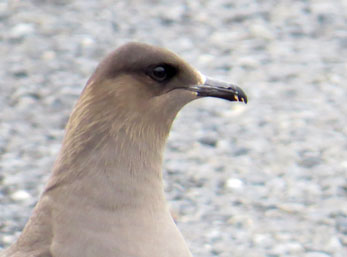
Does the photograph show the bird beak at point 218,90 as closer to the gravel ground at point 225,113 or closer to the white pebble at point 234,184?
the gravel ground at point 225,113

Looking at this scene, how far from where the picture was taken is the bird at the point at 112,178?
3.23 m

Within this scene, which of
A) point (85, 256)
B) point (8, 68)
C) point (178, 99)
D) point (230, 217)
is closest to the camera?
point (85, 256)

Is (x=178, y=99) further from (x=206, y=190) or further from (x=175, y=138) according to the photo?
(x=175, y=138)

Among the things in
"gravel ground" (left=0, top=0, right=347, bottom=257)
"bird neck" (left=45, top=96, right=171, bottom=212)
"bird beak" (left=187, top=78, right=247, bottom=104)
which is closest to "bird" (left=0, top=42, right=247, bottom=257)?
"bird neck" (left=45, top=96, right=171, bottom=212)

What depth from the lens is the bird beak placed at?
354 centimetres

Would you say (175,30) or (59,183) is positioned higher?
(175,30)

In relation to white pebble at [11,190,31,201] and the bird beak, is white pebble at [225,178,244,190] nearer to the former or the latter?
white pebble at [11,190,31,201]

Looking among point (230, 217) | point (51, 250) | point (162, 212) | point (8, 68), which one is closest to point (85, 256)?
point (51, 250)

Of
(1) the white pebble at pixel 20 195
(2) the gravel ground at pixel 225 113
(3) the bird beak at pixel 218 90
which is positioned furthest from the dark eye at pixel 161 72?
(1) the white pebble at pixel 20 195

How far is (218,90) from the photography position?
359 cm

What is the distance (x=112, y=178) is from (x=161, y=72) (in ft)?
1.38

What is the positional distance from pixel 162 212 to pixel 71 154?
0.37 metres

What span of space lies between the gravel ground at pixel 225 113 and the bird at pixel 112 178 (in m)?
1.16

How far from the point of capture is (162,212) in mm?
3363
